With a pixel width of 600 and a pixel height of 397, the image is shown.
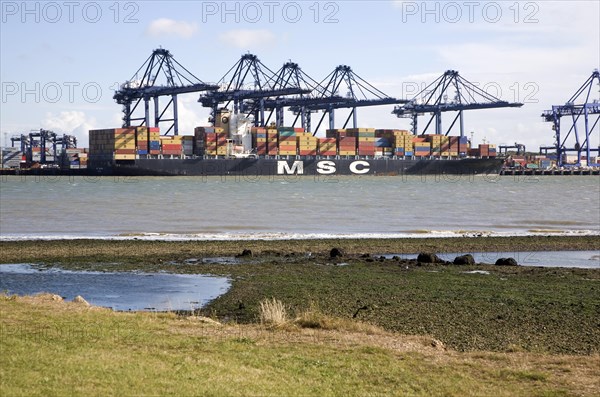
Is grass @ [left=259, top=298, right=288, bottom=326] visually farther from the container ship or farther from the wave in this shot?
the container ship

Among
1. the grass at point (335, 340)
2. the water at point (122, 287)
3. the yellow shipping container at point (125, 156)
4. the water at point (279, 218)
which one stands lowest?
the water at point (279, 218)

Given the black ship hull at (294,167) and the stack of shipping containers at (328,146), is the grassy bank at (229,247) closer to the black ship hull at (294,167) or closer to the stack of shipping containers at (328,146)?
the black ship hull at (294,167)

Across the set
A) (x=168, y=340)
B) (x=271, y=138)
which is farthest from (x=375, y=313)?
(x=271, y=138)

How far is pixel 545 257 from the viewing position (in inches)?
951

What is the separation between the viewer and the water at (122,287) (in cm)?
1508

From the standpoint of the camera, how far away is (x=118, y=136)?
341 feet

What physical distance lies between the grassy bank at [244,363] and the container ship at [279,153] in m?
95.1

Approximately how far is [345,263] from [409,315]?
325 inches

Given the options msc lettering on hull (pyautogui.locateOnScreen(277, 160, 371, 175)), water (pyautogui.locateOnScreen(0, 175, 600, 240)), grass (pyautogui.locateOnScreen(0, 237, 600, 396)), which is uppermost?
msc lettering on hull (pyautogui.locateOnScreen(277, 160, 371, 175))

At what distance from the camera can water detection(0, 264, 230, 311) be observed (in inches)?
594

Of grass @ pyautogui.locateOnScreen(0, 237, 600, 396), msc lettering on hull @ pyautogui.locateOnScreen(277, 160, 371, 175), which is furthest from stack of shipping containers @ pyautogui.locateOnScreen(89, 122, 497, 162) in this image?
grass @ pyautogui.locateOnScreen(0, 237, 600, 396)

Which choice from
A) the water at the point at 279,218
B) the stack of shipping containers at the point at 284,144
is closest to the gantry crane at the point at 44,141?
the stack of shipping containers at the point at 284,144

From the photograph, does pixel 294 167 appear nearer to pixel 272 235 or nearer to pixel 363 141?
pixel 363 141

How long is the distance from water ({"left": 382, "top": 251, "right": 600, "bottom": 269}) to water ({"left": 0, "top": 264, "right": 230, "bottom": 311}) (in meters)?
7.84
